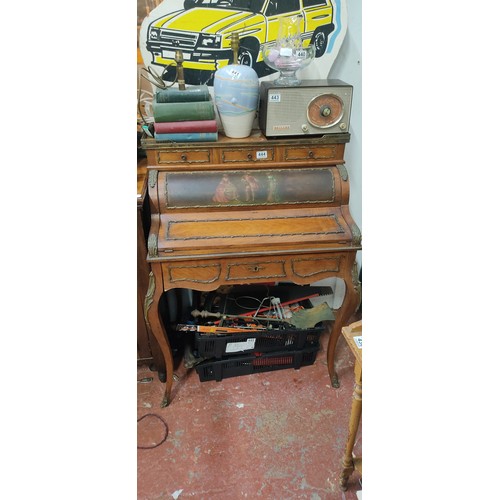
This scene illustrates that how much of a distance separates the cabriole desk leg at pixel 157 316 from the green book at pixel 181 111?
2.15 feet

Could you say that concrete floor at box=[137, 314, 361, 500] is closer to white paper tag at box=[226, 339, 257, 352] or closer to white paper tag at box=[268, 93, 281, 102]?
white paper tag at box=[226, 339, 257, 352]

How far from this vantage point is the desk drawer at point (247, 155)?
1.92m

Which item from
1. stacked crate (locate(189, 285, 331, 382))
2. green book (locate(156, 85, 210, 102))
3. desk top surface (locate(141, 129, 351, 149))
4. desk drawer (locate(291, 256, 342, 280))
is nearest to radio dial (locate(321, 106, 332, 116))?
desk top surface (locate(141, 129, 351, 149))

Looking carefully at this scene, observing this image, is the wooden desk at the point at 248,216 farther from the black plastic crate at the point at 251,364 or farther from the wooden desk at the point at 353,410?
the wooden desk at the point at 353,410

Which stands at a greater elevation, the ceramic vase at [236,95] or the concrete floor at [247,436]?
the ceramic vase at [236,95]

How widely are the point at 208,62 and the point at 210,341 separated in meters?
1.40

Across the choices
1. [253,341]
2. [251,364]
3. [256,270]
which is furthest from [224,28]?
[251,364]

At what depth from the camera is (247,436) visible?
1.95m

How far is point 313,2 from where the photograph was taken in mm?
2004

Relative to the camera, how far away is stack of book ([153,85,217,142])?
71.2 inches

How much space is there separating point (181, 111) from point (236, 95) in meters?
0.25

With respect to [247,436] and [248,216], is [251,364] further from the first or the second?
[248,216]

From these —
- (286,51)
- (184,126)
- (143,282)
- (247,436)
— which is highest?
(286,51)

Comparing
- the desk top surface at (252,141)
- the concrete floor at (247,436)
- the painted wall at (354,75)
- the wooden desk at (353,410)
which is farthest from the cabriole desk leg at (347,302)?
the desk top surface at (252,141)
